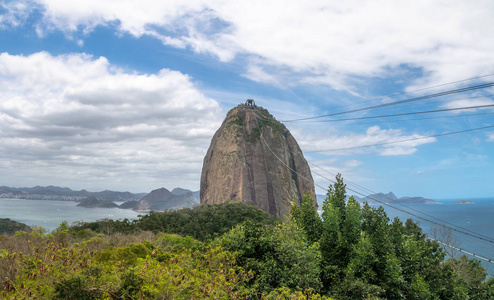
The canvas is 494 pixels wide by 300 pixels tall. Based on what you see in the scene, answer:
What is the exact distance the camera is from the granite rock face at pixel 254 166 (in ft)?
175

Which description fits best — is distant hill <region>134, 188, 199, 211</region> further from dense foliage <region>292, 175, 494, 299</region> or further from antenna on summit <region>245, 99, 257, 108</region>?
dense foliage <region>292, 175, 494, 299</region>

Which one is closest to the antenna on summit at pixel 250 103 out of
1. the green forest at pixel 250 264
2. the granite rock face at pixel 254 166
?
the granite rock face at pixel 254 166

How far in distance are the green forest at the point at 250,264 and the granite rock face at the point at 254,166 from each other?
30591mm

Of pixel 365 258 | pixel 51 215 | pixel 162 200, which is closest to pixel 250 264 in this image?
pixel 365 258

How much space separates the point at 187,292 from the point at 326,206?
1220cm

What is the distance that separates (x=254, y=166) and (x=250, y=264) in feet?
140

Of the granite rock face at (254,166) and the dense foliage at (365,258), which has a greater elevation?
the granite rock face at (254,166)

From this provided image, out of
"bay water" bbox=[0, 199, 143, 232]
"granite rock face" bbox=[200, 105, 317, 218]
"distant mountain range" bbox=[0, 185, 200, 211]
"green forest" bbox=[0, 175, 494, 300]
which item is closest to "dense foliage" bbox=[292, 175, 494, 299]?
"green forest" bbox=[0, 175, 494, 300]

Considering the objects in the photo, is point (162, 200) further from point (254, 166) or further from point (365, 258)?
point (365, 258)

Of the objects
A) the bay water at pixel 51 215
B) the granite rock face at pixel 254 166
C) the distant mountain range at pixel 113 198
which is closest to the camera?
the granite rock face at pixel 254 166

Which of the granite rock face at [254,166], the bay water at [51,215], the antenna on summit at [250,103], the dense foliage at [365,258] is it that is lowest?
the bay water at [51,215]

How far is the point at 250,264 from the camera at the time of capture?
1182 cm

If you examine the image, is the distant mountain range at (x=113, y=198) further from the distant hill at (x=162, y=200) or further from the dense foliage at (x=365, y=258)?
the dense foliage at (x=365, y=258)

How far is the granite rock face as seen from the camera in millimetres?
53219
